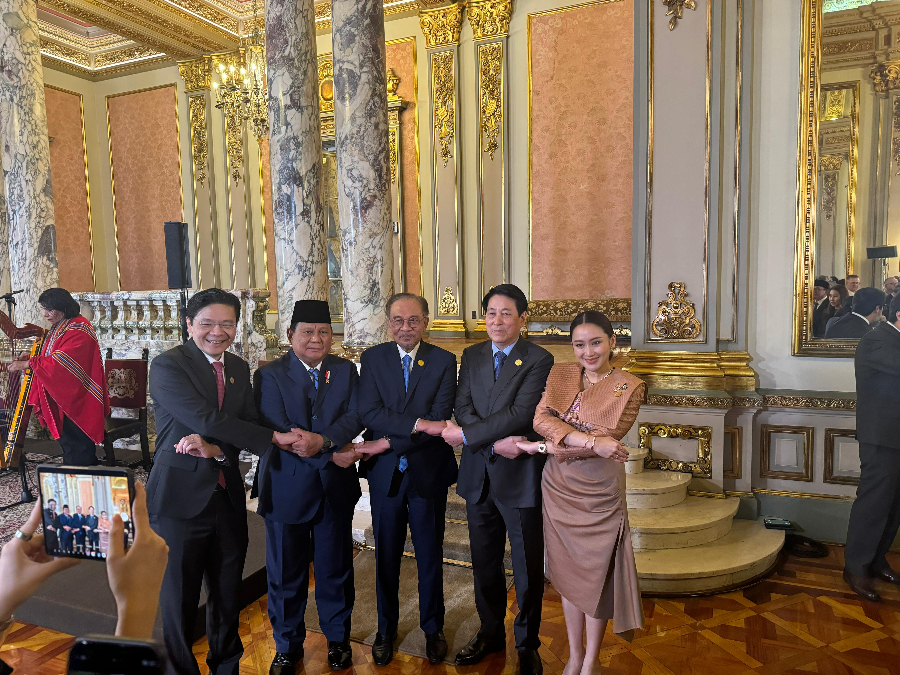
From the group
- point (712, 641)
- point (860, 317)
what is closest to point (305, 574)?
point (712, 641)

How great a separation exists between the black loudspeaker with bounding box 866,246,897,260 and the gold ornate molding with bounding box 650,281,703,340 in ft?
3.55

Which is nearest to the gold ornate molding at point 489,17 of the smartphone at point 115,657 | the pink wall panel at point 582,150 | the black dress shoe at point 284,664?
the pink wall panel at point 582,150

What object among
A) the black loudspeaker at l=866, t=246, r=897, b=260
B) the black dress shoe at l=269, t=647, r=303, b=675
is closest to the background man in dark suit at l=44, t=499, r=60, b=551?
the black dress shoe at l=269, t=647, r=303, b=675

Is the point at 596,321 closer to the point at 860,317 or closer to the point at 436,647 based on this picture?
the point at 436,647

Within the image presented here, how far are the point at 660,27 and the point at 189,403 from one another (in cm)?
372

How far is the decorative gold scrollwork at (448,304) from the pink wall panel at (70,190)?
6.10m

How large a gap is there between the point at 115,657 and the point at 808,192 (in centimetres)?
435

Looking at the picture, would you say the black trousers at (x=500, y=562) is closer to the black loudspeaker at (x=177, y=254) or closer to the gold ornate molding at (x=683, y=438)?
the gold ornate molding at (x=683, y=438)

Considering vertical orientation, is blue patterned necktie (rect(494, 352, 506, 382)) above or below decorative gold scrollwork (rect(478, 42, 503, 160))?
below

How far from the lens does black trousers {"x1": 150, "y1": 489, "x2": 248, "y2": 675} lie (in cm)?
217

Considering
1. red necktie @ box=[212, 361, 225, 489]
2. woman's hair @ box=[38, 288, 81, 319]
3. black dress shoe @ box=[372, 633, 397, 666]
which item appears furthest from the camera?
woman's hair @ box=[38, 288, 81, 319]

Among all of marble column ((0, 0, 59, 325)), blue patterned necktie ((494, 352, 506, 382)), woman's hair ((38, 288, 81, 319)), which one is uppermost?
marble column ((0, 0, 59, 325))

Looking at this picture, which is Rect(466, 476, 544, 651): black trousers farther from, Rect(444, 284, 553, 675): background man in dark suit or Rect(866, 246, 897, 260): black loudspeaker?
Rect(866, 246, 897, 260): black loudspeaker

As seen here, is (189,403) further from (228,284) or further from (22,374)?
(228,284)
